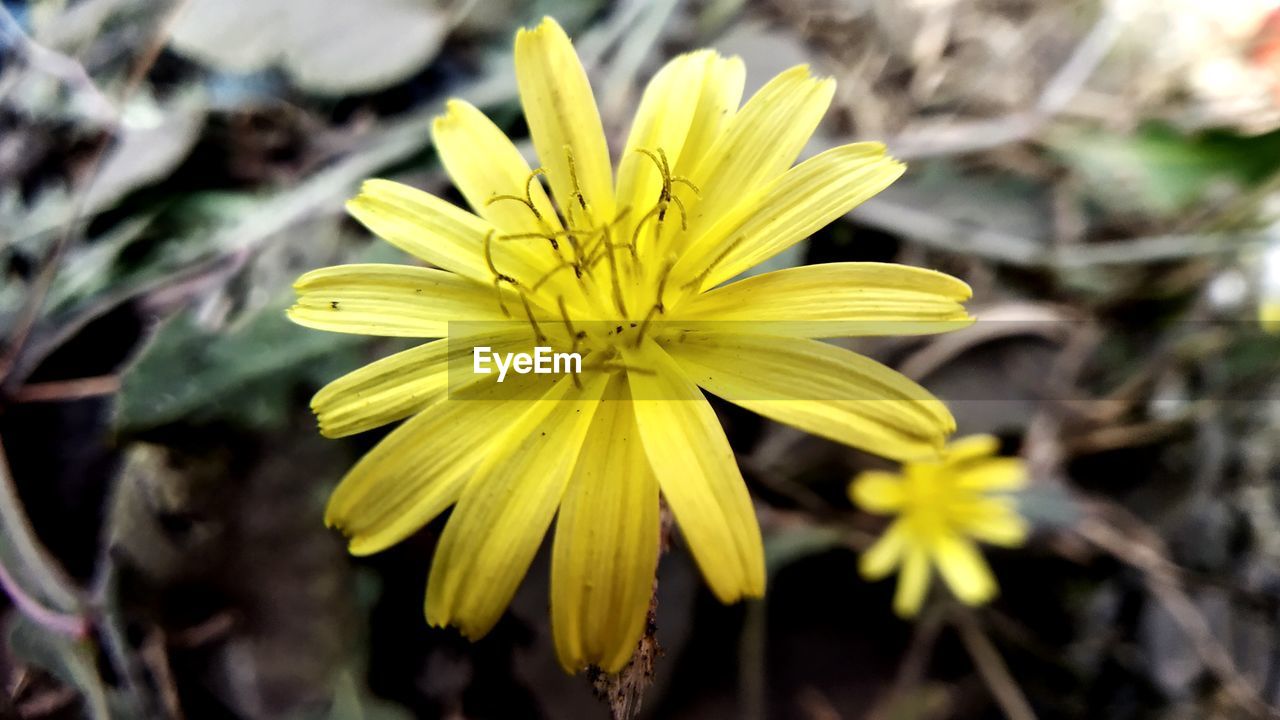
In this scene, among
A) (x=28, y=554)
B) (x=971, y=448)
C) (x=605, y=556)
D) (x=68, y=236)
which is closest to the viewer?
(x=605, y=556)

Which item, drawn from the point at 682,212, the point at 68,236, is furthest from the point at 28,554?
the point at 682,212

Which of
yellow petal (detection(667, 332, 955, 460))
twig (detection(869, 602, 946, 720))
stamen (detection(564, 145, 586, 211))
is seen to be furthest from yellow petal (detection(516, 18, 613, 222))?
twig (detection(869, 602, 946, 720))

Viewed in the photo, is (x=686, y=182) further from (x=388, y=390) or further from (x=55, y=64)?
(x=55, y=64)

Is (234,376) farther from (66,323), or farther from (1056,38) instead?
(1056,38)

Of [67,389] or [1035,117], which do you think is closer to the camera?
[67,389]

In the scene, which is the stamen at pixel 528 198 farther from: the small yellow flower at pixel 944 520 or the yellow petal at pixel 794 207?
the small yellow flower at pixel 944 520

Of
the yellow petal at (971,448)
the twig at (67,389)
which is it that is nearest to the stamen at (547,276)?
the twig at (67,389)

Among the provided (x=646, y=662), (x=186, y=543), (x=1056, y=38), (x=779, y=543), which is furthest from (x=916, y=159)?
(x=186, y=543)
